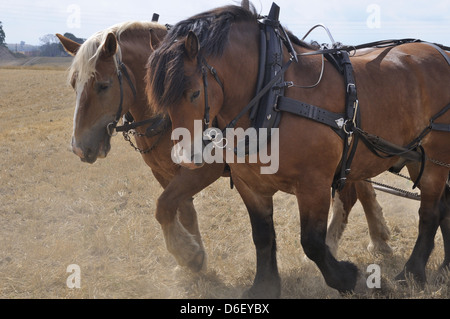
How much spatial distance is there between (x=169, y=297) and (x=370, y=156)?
6.62 ft

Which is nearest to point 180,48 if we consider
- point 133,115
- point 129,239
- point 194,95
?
point 194,95

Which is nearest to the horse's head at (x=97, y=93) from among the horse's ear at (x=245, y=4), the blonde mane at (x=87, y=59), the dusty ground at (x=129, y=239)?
the blonde mane at (x=87, y=59)

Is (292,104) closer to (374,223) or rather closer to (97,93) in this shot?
(97,93)

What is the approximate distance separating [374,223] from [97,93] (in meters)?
3.02

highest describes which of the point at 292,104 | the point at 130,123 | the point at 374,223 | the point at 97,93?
the point at 292,104

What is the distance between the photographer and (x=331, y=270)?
138 inches

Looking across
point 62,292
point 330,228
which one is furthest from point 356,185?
point 62,292

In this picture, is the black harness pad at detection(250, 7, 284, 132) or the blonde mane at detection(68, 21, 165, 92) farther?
the blonde mane at detection(68, 21, 165, 92)

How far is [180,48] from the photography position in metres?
2.87

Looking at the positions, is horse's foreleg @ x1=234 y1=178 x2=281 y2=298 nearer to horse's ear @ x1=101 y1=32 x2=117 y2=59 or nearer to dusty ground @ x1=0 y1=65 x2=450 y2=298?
dusty ground @ x1=0 y1=65 x2=450 y2=298

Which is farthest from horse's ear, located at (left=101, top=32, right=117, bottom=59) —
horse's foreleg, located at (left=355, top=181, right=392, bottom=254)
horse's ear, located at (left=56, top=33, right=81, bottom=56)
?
horse's foreleg, located at (left=355, top=181, right=392, bottom=254)

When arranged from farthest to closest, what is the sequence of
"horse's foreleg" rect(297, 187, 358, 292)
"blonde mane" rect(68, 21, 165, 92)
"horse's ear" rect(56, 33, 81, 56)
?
"horse's ear" rect(56, 33, 81, 56) → "blonde mane" rect(68, 21, 165, 92) → "horse's foreleg" rect(297, 187, 358, 292)

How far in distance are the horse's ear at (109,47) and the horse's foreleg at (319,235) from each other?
176cm

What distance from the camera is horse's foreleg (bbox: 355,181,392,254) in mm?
4926
